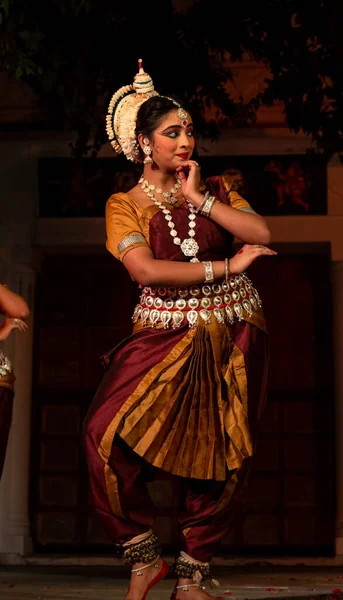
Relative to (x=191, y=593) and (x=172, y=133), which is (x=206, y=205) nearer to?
(x=172, y=133)

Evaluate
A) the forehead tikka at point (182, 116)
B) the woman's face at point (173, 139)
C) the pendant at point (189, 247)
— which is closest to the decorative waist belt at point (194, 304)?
the pendant at point (189, 247)

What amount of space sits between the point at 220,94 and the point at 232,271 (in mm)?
3209

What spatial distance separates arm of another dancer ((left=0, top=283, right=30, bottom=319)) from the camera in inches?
227

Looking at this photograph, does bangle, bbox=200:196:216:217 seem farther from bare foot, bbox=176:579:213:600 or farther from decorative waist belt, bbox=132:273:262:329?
bare foot, bbox=176:579:213:600

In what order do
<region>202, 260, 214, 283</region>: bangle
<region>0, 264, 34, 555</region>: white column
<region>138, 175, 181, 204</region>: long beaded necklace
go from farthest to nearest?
<region>0, 264, 34, 555</region>: white column, <region>138, 175, 181, 204</region>: long beaded necklace, <region>202, 260, 214, 283</region>: bangle

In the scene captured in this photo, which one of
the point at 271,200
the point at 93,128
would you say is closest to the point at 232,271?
the point at 93,128

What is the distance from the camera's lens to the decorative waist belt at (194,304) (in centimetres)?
425

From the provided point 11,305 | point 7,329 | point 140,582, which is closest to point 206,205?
point 140,582

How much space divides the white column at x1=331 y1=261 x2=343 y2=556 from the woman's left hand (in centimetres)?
401

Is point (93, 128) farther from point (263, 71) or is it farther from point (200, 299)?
point (200, 299)

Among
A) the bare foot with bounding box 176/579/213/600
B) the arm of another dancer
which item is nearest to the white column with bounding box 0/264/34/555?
the arm of another dancer

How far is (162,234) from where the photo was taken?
4266 millimetres

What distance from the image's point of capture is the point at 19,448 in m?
8.23

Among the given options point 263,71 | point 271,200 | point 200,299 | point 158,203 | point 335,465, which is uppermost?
point 263,71
